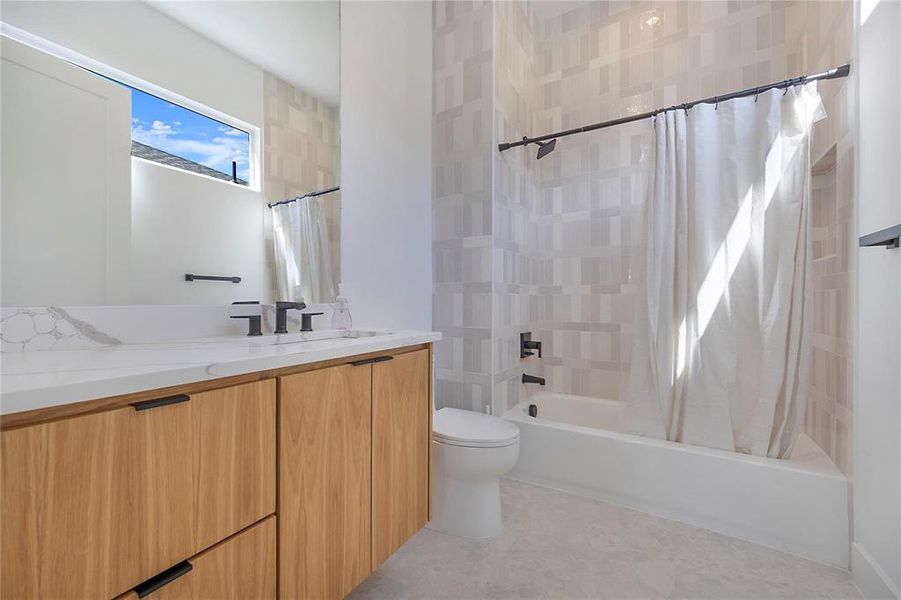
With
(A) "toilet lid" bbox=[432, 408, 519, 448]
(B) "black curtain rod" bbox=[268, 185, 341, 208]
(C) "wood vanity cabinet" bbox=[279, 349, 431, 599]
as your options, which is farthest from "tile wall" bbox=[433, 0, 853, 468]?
(C) "wood vanity cabinet" bbox=[279, 349, 431, 599]

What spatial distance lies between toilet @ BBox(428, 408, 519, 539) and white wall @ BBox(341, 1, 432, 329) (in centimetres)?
71

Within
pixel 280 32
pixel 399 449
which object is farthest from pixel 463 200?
pixel 399 449

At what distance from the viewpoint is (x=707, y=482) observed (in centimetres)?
176

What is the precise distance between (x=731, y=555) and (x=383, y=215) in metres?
2.10

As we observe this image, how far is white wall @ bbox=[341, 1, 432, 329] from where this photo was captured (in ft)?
6.20

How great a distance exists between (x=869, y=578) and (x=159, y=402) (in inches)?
84.2

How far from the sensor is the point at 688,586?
4.62ft

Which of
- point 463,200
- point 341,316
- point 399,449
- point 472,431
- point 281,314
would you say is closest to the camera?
point 399,449

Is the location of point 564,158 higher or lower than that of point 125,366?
higher

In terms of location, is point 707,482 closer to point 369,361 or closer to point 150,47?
point 369,361

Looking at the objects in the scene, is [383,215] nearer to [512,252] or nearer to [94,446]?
[512,252]

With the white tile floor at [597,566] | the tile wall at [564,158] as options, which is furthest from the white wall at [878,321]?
the tile wall at [564,158]

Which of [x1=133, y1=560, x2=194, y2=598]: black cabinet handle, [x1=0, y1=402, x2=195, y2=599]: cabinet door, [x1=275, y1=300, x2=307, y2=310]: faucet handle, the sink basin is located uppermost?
[x1=275, y1=300, x2=307, y2=310]: faucet handle

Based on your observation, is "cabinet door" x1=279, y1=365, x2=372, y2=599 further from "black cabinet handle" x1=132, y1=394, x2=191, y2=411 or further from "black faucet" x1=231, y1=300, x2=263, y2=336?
"black faucet" x1=231, y1=300, x2=263, y2=336
